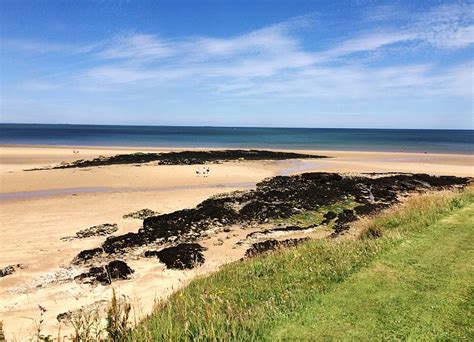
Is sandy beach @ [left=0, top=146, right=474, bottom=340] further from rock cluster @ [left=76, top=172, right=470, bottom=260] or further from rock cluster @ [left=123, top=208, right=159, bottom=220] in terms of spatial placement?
rock cluster @ [left=76, top=172, right=470, bottom=260]

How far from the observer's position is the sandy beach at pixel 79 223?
9.86m

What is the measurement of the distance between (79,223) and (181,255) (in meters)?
6.51

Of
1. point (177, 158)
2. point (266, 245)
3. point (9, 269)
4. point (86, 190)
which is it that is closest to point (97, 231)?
point (9, 269)

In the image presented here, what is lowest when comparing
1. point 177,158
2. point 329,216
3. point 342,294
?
point 329,216

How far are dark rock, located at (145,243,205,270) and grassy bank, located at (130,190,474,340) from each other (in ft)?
8.88

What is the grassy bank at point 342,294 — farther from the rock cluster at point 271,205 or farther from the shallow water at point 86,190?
the shallow water at point 86,190

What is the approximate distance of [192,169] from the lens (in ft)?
119

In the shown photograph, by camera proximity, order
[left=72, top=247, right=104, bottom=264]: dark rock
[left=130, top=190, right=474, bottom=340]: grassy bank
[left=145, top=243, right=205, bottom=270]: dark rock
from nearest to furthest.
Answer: [left=130, top=190, right=474, bottom=340]: grassy bank < [left=145, top=243, right=205, bottom=270]: dark rock < [left=72, top=247, right=104, bottom=264]: dark rock

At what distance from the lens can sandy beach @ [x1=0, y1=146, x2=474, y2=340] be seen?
9.86 meters

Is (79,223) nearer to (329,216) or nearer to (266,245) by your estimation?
(266,245)

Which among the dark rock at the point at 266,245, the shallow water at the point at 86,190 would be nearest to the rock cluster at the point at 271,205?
the dark rock at the point at 266,245

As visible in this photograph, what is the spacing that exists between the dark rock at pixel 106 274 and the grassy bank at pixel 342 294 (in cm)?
330

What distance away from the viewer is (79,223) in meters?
17.1

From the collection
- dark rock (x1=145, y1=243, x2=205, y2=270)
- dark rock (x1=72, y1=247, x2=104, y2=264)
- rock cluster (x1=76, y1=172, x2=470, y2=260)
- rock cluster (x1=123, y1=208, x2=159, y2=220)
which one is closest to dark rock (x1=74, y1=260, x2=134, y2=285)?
dark rock (x1=72, y1=247, x2=104, y2=264)
